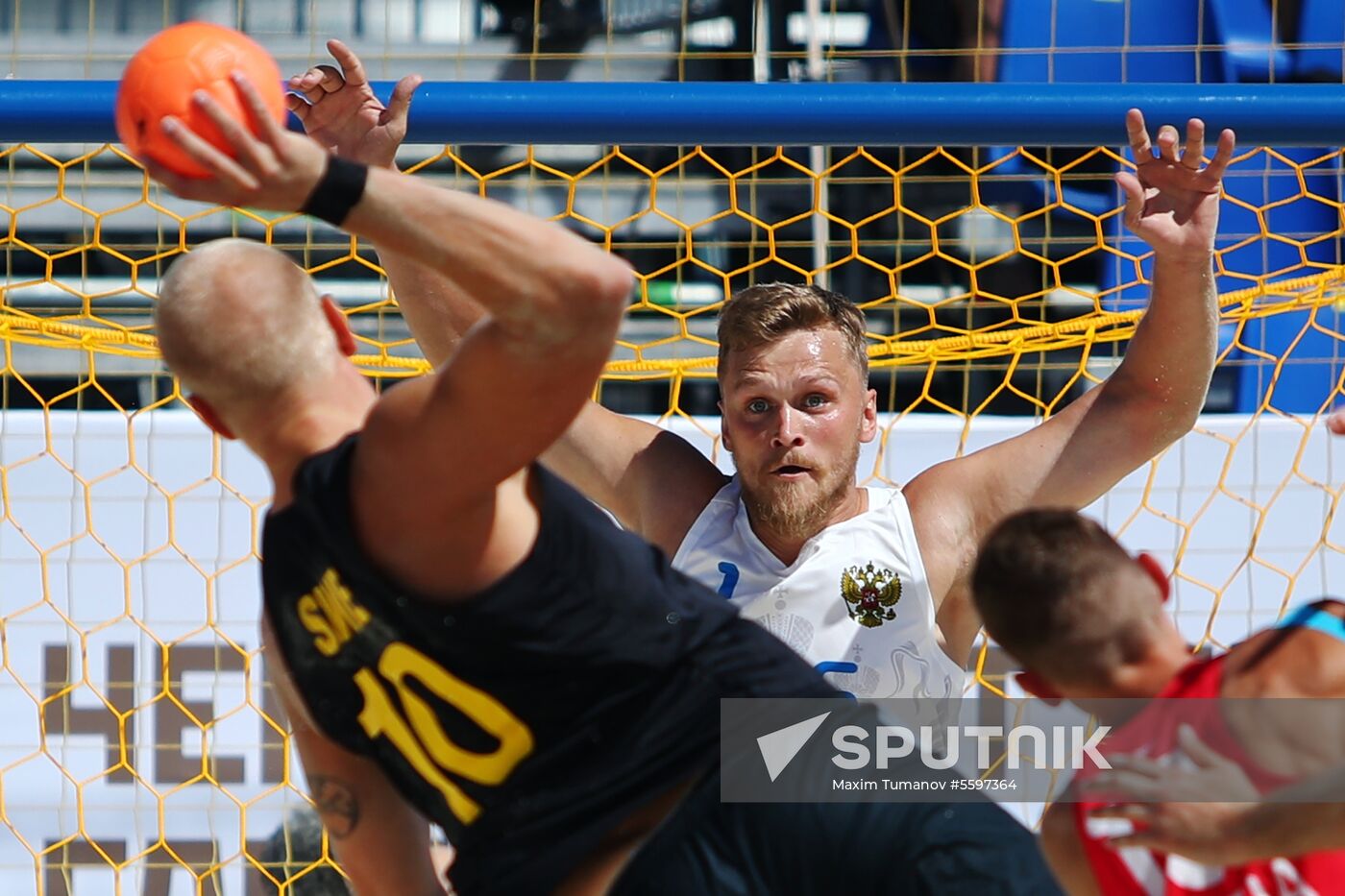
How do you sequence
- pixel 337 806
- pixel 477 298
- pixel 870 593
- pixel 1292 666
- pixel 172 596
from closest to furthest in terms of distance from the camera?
pixel 1292 666 → pixel 477 298 → pixel 337 806 → pixel 870 593 → pixel 172 596

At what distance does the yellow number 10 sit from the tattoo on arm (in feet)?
0.97

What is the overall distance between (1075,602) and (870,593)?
1207 millimetres

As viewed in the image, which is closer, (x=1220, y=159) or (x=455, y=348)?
(x=1220, y=159)

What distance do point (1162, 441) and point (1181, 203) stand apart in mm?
514

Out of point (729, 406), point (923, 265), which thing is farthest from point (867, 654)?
point (923, 265)

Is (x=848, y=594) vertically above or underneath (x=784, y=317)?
underneath

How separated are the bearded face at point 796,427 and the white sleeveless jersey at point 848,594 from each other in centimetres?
7

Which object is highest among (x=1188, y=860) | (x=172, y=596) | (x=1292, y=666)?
(x=1292, y=666)

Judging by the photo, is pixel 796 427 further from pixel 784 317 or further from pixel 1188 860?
pixel 1188 860

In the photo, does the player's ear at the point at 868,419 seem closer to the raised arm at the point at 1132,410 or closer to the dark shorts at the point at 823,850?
the raised arm at the point at 1132,410

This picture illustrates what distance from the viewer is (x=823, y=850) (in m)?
1.94

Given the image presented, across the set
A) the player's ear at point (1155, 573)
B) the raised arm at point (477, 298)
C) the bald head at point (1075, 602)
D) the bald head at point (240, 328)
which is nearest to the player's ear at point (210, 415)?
the bald head at point (240, 328)

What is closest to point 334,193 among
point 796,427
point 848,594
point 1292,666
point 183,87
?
point 183,87

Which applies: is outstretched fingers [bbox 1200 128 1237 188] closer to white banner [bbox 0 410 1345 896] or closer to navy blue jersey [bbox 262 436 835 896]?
white banner [bbox 0 410 1345 896]
